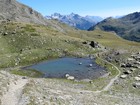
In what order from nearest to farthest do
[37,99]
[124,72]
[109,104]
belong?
[37,99], [109,104], [124,72]

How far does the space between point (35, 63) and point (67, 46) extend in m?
25.6

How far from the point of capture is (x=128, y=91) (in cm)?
6144

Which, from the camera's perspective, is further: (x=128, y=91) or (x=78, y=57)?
(x=78, y=57)

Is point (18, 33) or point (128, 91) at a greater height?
point (18, 33)

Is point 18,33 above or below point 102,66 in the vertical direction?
above

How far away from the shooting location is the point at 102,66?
9169 cm

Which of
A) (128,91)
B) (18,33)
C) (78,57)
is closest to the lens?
(128,91)

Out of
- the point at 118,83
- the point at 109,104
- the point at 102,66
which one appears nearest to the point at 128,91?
the point at 118,83

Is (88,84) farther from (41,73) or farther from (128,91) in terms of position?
(41,73)

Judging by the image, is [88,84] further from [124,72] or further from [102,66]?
[102,66]

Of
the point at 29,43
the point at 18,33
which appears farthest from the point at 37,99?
the point at 18,33

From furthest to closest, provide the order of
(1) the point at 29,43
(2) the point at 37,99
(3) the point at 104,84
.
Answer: (1) the point at 29,43, (3) the point at 104,84, (2) the point at 37,99

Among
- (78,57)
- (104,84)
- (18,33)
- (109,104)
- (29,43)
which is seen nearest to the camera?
(109,104)

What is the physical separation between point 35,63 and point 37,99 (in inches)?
1940
